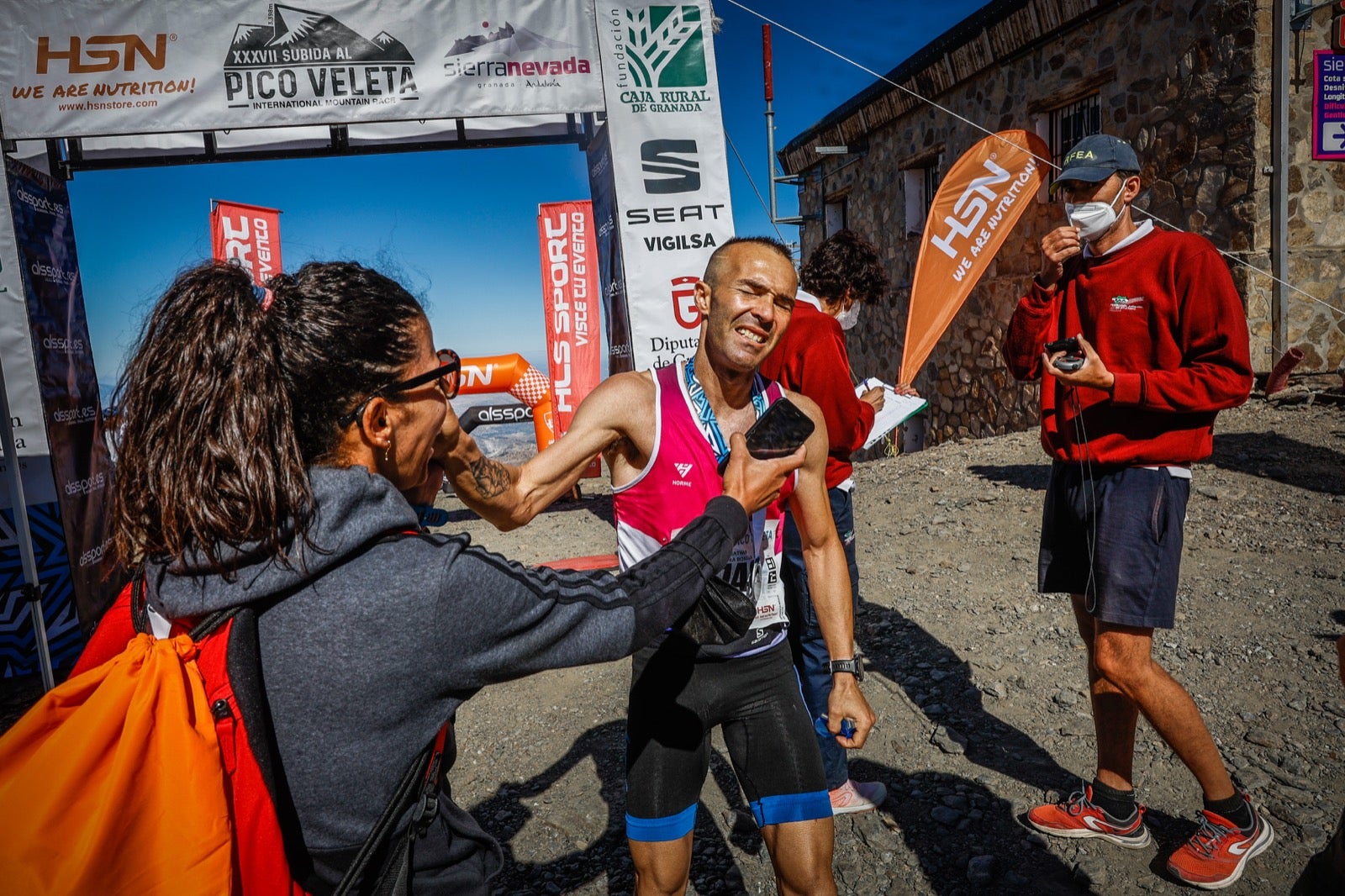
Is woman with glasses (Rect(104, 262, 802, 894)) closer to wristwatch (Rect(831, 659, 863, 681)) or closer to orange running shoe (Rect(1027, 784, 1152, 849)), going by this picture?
wristwatch (Rect(831, 659, 863, 681))

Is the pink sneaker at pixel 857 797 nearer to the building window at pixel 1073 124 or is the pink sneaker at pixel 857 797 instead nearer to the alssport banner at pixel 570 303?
the alssport banner at pixel 570 303

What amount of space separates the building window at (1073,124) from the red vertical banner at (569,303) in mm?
5538

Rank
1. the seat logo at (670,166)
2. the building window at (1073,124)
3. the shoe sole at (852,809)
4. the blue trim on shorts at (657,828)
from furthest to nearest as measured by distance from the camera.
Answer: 1. the building window at (1073,124)
2. the seat logo at (670,166)
3. the shoe sole at (852,809)
4. the blue trim on shorts at (657,828)

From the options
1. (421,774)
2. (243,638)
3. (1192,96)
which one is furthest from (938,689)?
(1192,96)

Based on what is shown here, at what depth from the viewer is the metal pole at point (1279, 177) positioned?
6.71 m

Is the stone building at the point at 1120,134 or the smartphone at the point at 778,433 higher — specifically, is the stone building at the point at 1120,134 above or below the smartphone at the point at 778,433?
above

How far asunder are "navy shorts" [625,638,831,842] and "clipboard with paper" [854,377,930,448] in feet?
7.00

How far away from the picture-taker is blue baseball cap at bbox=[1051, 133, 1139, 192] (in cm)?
272

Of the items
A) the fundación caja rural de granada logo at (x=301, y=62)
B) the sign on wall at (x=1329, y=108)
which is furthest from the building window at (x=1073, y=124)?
the fundación caja rural de granada logo at (x=301, y=62)

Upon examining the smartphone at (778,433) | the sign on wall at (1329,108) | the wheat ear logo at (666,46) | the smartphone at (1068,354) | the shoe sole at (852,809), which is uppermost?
the wheat ear logo at (666,46)

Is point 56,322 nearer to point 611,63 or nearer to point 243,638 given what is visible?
point 611,63

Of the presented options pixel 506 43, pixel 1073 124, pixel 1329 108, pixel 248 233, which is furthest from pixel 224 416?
pixel 1073 124

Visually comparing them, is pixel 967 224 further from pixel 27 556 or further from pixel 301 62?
pixel 27 556

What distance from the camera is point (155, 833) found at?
3.11 feet
